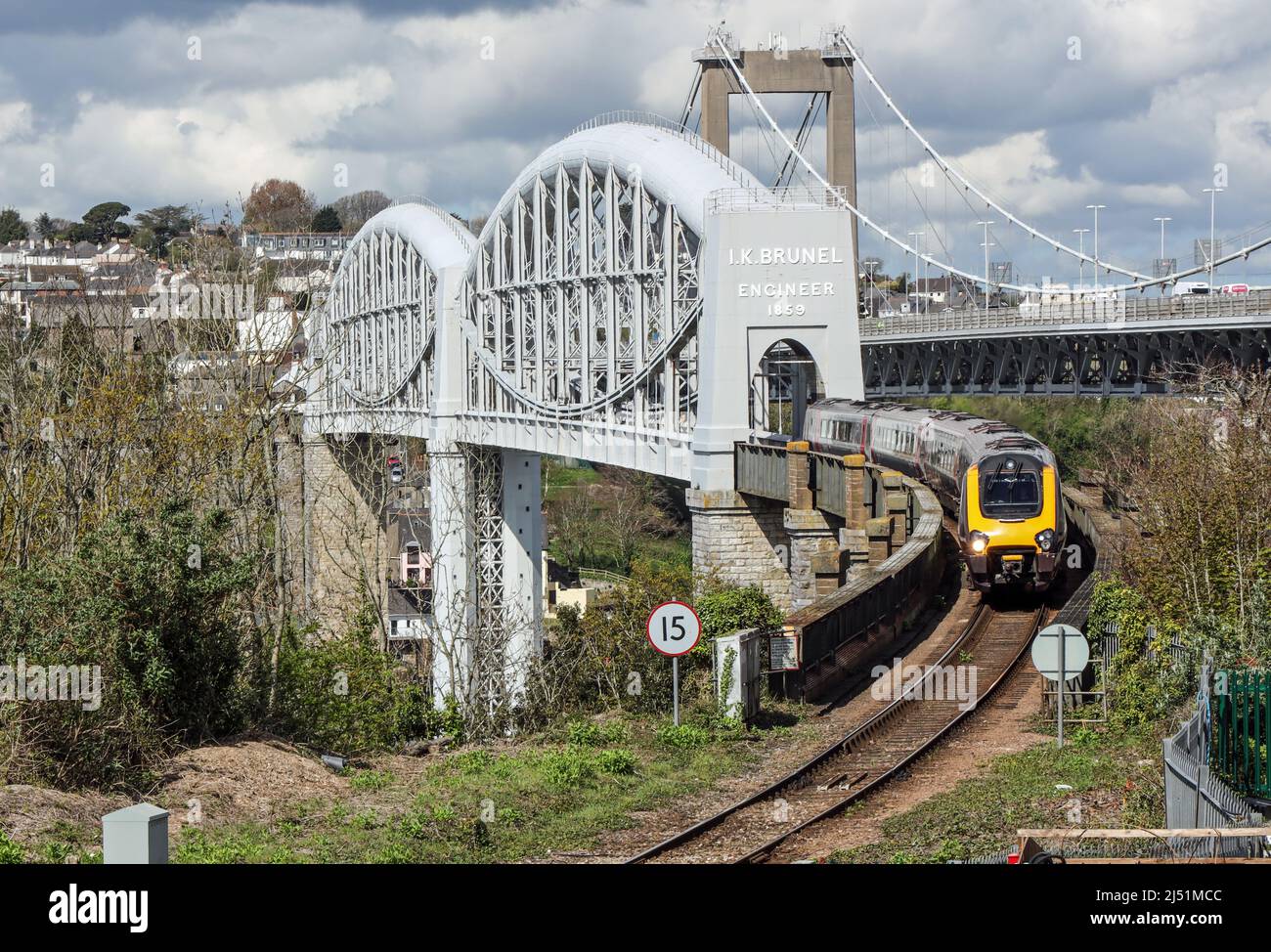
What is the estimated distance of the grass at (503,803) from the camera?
1252 cm

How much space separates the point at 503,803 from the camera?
46.7 feet

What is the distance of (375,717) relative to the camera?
21828mm

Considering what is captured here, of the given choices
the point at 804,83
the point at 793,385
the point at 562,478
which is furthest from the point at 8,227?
the point at 793,385

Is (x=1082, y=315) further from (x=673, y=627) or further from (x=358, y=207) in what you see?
(x=358, y=207)

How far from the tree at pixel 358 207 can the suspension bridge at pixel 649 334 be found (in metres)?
67.2

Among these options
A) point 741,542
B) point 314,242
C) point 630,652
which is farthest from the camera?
point 314,242

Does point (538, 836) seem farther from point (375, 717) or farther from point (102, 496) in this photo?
point (102, 496)

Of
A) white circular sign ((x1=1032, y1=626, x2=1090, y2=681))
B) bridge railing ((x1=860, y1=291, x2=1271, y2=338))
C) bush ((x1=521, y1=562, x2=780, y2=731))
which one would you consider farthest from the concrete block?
bridge railing ((x1=860, y1=291, x2=1271, y2=338))

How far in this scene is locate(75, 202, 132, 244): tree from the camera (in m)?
137

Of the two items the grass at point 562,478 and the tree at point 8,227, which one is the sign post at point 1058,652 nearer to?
the grass at point 562,478

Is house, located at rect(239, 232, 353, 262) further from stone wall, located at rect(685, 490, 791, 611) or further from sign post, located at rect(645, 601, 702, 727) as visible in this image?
sign post, located at rect(645, 601, 702, 727)

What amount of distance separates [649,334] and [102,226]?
352ft

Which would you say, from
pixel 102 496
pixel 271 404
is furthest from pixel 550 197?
pixel 102 496
